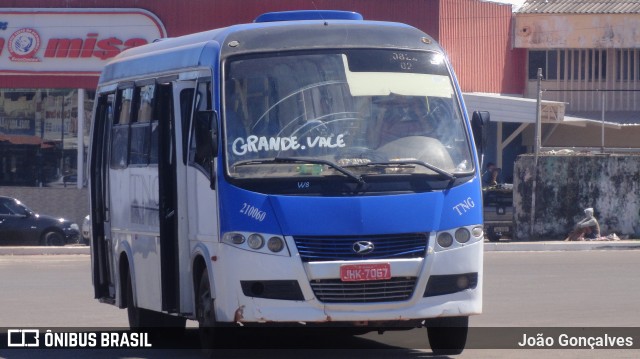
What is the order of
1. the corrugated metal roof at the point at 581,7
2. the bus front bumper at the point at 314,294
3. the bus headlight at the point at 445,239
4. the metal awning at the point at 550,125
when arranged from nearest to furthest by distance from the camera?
the bus front bumper at the point at 314,294 → the bus headlight at the point at 445,239 → the metal awning at the point at 550,125 → the corrugated metal roof at the point at 581,7

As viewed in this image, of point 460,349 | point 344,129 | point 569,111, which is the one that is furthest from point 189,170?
point 569,111

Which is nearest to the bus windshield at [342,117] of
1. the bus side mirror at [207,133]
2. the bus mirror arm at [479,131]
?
the bus side mirror at [207,133]

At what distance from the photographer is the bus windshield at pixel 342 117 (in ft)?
30.6

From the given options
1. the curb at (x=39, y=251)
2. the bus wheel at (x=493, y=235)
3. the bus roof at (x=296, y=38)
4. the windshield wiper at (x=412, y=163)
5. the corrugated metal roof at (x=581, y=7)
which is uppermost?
the corrugated metal roof at (x=581, y=7)

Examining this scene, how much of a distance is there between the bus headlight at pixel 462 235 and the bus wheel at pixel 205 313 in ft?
6.54

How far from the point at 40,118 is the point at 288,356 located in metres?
25.9

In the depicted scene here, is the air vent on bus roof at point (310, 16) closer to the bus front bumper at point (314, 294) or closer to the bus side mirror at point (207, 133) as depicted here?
the bus side mirror at point (207, 133)

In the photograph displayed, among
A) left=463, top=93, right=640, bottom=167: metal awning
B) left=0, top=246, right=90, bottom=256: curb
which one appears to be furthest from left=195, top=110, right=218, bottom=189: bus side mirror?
left=463, top=93, right=640, bottom=167: metal awning

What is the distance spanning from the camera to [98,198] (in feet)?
41.7

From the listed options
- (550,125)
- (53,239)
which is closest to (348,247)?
(53,239)

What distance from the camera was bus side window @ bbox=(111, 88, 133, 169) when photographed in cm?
1170

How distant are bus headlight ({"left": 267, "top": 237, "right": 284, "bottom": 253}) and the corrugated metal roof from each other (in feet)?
97.7

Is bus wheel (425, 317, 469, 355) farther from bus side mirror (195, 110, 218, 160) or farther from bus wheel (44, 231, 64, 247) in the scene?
bus wheel (44, 231, 64, 247)

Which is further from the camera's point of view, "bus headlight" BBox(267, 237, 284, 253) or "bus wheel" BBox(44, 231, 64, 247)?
"bus wheel" BBox(44, 231, 64, 247)
